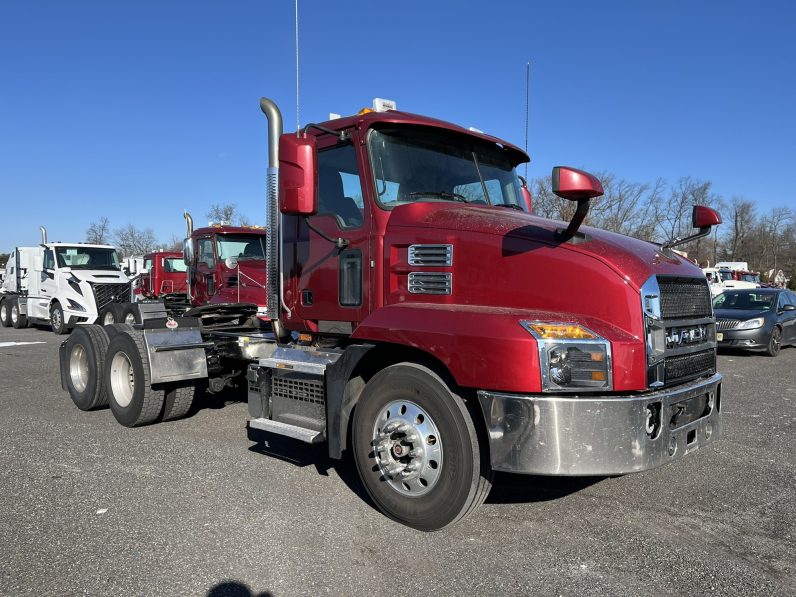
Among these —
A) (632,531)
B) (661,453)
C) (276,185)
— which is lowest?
(632,531)

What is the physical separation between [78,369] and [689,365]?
661 centimetres

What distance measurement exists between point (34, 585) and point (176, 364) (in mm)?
3106

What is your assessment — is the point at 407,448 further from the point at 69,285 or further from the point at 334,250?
the point at 69,285

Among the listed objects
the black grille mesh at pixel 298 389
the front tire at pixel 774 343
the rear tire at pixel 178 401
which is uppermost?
the black grille mesh at pixel 298 389

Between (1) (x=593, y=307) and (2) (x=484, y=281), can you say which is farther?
(2) (x=484, y=281)

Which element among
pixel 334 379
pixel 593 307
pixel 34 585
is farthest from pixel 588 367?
pixel 34 585

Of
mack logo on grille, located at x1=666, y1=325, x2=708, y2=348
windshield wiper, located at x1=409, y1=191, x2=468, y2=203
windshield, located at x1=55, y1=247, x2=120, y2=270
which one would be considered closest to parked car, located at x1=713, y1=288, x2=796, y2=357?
mack logo on grille, located at x1=666, y1=325, x2=708, y2=348

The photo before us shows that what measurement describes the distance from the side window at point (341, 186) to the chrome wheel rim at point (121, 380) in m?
3.21

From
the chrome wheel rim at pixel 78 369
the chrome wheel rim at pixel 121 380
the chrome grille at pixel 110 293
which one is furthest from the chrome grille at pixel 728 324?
the chrome grille at pixel 110 293

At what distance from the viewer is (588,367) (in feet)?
10.9

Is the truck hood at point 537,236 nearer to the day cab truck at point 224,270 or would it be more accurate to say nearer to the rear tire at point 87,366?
the rear tire at point 87,366

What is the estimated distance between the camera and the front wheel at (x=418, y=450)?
139 inches

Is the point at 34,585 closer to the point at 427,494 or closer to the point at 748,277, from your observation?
the point at 427,494

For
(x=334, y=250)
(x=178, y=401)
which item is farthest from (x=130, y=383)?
(x=334, y=250)
